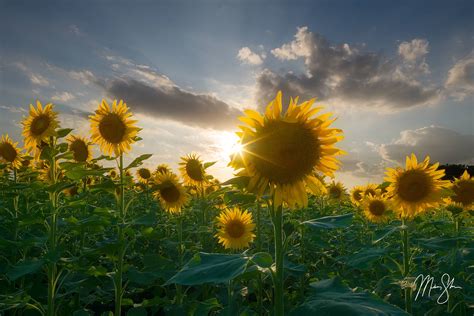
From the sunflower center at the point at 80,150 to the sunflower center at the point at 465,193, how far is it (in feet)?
21.7

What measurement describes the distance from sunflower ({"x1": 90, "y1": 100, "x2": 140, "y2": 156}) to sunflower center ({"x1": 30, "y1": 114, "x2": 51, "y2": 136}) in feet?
2.18

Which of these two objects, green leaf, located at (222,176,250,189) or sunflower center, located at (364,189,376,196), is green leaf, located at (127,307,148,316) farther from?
sunflower center, located at (364,189,376,196)

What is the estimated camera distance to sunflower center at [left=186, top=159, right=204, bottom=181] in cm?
734

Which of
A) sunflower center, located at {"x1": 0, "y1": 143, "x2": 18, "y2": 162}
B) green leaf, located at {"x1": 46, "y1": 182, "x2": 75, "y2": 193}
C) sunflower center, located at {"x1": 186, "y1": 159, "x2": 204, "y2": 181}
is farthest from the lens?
sunflower center, located at {"x1": 0, "y1": 143, "x2": 18, "y2": 162}

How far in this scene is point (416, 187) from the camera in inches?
186

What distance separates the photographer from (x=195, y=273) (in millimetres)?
1768

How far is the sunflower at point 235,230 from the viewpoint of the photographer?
596 cm

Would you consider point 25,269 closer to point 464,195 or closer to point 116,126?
point 116,126

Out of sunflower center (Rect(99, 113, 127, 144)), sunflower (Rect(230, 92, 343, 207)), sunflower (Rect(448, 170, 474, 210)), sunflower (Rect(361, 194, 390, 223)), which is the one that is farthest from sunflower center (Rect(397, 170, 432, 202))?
sunflower center (Rect(99, 113, 127, 144))

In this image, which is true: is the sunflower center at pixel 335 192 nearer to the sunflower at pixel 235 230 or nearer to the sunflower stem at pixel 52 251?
the sunflower at pixel 235 230

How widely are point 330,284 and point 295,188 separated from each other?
Answer: 74cm

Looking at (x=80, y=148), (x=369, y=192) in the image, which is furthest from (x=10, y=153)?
(x=369, y=192)

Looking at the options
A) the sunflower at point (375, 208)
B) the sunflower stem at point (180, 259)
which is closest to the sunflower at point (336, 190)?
the sunflower at point (375, 208)

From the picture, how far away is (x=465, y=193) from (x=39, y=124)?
682cm
